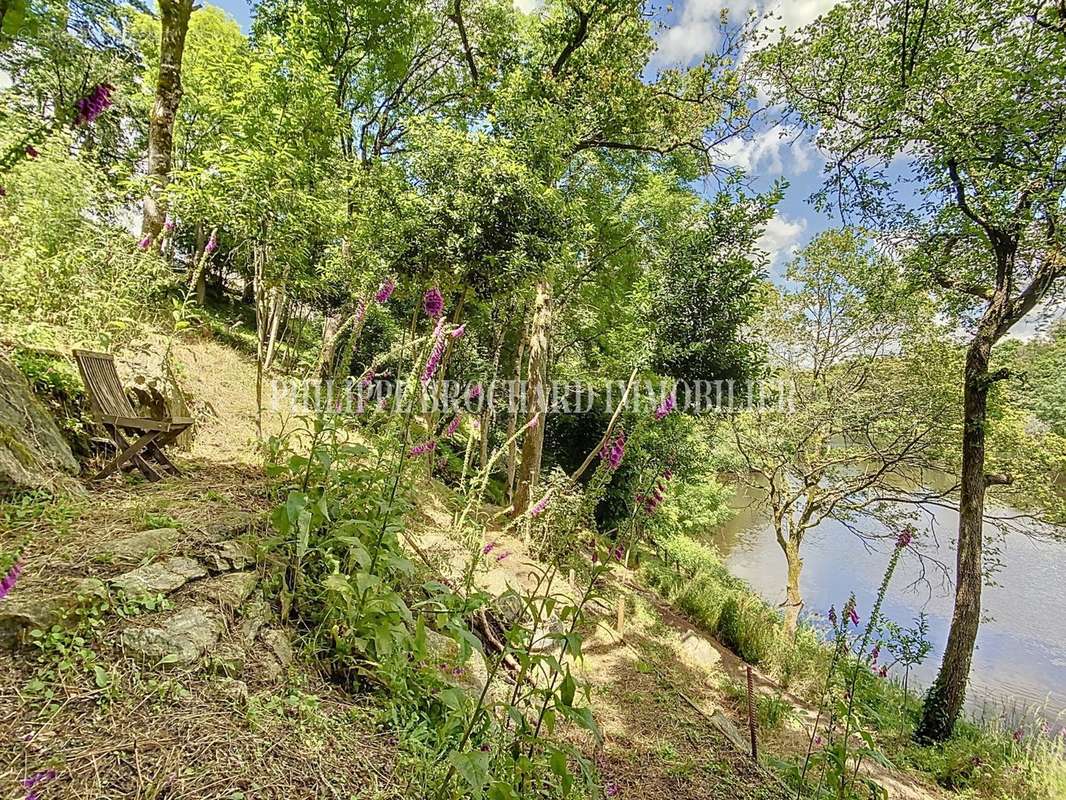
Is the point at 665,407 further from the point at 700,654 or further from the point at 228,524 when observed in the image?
the point at 700,654

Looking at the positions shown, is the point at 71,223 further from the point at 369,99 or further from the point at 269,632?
the point at 369,99

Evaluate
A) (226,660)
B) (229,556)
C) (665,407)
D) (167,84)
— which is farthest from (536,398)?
(167,84)

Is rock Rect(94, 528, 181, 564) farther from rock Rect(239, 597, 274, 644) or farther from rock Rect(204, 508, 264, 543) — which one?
rock Rect(239, 597, 274, 644)

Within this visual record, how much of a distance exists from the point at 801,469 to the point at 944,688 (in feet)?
13.8

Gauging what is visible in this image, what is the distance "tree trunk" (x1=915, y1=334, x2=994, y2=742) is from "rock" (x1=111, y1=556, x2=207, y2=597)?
7450 mm

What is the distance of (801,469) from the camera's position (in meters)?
8.75

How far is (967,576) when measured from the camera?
5.22 m

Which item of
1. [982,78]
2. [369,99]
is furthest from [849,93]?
[369,99]

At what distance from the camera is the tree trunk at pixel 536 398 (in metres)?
6.90

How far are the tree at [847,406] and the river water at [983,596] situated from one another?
818mm

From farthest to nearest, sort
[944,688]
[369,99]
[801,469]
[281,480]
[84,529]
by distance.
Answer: [369,99]
[801,469]
[944,688]
[281,480]
[84,529]

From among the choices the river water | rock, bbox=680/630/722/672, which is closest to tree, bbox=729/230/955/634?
the river water

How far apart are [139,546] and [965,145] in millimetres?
6909

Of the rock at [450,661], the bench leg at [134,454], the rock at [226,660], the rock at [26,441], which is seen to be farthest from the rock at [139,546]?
the rock at [450,661]
